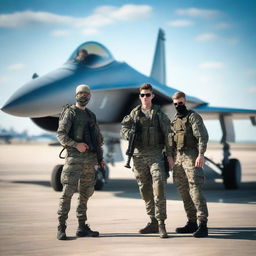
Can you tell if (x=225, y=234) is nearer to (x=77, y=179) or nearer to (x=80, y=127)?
(x=77, y=179)

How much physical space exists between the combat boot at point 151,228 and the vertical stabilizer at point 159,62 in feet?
52.1

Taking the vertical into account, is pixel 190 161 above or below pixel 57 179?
above

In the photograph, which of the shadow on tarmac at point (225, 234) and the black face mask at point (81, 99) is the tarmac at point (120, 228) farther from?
the black face mask at point (81, 99)

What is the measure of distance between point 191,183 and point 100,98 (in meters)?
5.15

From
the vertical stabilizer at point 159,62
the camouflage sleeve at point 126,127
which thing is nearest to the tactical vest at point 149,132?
the camouflage sleeve at point 126,127

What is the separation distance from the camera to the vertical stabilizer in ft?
72.8

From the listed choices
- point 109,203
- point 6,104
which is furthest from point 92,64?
point 109,203

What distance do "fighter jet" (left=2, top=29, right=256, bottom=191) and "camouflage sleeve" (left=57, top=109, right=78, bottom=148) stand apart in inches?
155

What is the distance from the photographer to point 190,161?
6113 mm

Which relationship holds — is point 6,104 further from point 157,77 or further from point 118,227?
point 157,77

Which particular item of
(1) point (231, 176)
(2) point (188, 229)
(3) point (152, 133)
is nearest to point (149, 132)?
(3) point (152, 133)

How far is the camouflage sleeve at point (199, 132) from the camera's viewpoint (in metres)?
5.95

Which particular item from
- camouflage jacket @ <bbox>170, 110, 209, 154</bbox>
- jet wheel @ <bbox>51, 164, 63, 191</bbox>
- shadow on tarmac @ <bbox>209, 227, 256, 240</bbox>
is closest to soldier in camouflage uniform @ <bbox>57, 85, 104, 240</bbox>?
camouflage jacket @ <bbox>170, 110, 209, 154</bbox>

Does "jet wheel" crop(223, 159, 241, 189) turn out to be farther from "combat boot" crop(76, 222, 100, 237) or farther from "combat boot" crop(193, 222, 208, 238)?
"combat boot" crop(76, 222, 100, 237)
